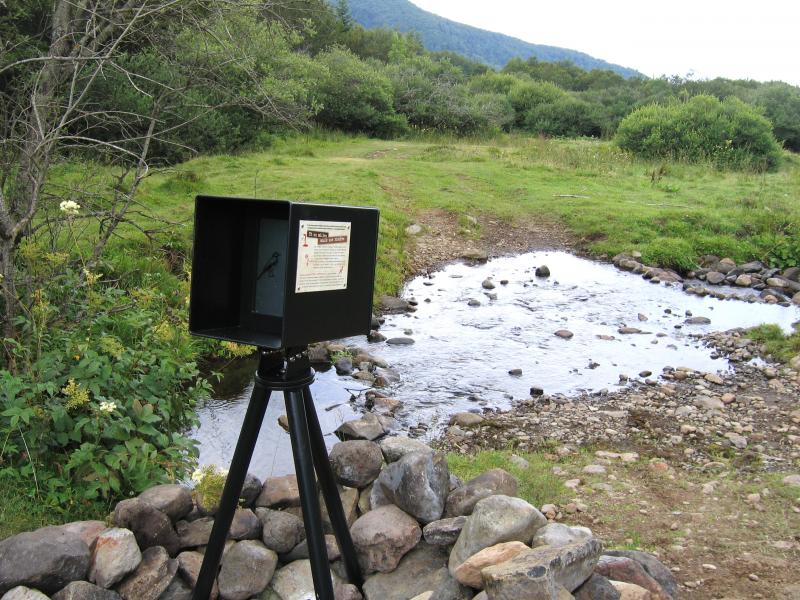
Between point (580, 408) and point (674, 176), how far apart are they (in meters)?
14.5

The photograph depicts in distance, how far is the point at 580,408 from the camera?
6.66 m

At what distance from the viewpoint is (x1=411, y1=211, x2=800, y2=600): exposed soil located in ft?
12.3

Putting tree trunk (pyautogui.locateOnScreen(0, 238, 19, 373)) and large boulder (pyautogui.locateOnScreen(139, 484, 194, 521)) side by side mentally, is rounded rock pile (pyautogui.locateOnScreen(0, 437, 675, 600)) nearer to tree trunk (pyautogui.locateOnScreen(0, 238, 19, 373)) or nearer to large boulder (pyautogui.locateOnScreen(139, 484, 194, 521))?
large boulder (pyautogui.locateOnScreen(139, 484, 194, 521))

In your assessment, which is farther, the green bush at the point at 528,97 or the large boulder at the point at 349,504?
the green bush at the point at 528,97

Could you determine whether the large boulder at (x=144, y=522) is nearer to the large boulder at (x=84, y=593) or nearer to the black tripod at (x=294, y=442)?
the large boulder at (x=84, y=593)

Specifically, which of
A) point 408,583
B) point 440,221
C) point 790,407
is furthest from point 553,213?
point 408,583

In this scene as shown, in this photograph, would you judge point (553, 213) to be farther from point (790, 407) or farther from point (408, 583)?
point (408, 583)

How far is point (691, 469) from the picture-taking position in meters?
5.21

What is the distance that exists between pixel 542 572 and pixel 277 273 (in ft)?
4.85

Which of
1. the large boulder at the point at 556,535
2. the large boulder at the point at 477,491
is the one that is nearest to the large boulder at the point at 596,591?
the large boulder at the point at 556,535

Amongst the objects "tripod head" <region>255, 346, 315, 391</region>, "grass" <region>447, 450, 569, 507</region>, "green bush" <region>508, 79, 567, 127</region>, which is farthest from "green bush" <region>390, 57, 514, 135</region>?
"tripod head" <region>255, 346, 315, 391</region>

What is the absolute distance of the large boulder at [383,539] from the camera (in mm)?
3256

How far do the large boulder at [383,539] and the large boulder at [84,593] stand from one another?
41.7 inches

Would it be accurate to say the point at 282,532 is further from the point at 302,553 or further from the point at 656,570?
the point at 656,570
